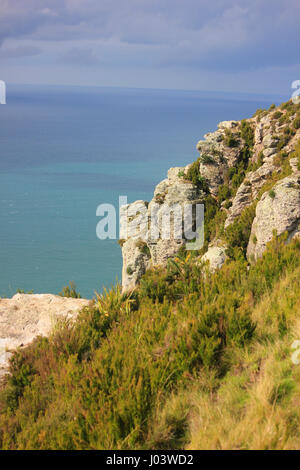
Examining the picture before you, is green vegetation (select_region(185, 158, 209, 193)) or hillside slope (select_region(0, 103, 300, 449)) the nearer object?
hillside slope (select_region(0, 103, 300, 449))

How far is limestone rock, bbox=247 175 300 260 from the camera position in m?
12.2

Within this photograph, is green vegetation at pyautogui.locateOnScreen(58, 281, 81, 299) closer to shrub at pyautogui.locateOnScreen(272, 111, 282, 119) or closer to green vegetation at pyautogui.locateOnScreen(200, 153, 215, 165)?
green vegetation at pyautogui.locateOnScreen(200, 153, 215, 165)

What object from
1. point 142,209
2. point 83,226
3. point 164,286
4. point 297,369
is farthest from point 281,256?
point 83,226

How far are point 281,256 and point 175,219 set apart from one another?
14.2 m

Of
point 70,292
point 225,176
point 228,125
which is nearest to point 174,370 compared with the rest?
point 70,292

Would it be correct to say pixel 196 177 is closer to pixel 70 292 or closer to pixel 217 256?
pixel 217 256

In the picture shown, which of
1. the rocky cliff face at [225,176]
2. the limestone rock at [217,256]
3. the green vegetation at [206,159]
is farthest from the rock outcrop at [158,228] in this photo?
the limestone rock at [217,256]

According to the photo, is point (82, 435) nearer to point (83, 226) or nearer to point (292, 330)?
point (292, 330)

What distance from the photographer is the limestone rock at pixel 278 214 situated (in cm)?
1220

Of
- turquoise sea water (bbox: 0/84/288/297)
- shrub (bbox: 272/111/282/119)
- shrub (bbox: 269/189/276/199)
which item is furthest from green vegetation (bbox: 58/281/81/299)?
turquoise sea water (bbox: 0/84/288/297)

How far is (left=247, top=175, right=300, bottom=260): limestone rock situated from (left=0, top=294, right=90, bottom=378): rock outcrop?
576 cm

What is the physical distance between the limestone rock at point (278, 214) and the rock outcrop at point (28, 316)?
18.9ft

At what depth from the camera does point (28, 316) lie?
919 cm

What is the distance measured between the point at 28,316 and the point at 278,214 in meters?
8.18
